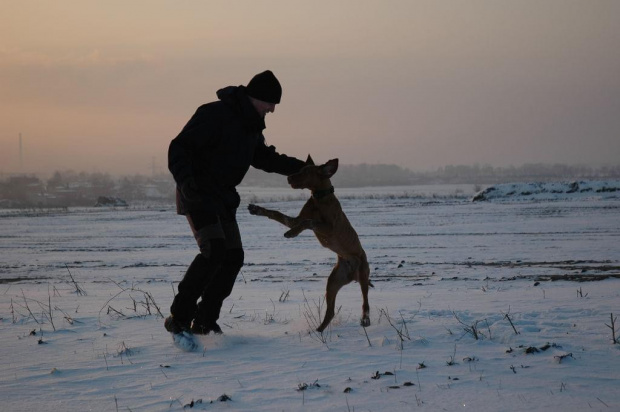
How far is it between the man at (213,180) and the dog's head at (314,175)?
2.90 ft

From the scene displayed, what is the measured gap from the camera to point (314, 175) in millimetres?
5625

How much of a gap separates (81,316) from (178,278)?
15.0 ft

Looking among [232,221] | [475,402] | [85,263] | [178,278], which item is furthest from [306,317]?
[85,263]

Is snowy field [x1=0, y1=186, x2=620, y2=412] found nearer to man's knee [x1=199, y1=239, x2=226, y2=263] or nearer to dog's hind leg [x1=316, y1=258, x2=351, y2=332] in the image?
dog's hind leg [x1=316, y1=258, x2=351, y2=332]

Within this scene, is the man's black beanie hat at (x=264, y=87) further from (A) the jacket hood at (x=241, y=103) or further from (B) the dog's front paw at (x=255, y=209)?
(B) the dog's front paw at (x=255, y=209)

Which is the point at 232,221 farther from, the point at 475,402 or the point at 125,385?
the point at 475,402

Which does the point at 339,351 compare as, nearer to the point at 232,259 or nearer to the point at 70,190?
the point at 232,259

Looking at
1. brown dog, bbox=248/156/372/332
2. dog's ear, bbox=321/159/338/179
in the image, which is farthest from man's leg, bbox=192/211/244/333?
dog's ear, bbox=321/159/338/179

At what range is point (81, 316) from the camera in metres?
5.72

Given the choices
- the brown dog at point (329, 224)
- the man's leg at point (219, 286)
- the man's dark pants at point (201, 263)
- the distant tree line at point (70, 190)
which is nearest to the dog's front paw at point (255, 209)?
the brown dog at point (329, 224)

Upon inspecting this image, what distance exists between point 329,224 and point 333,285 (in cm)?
63

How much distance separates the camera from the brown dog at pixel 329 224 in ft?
17.8

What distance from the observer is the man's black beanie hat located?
468 centimetres

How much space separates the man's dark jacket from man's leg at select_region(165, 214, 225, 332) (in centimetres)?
11
